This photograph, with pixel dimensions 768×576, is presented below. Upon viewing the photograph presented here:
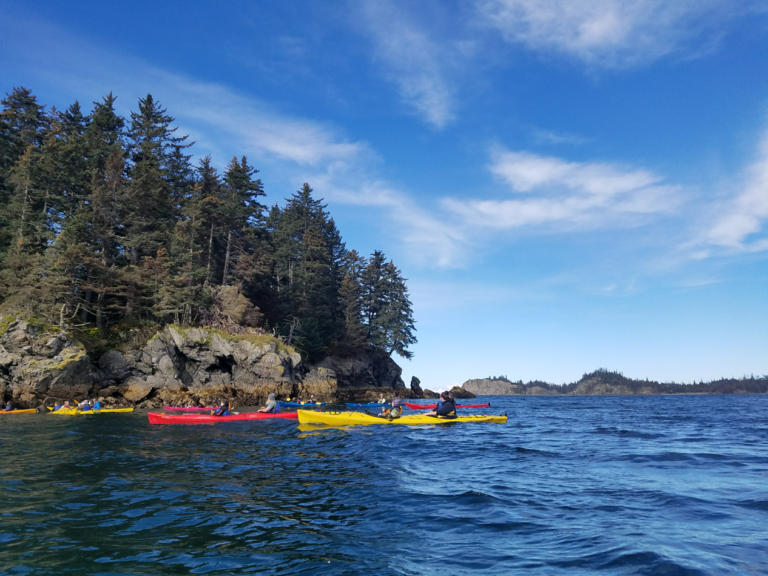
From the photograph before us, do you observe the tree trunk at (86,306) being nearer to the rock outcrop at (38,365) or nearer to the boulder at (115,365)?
the boulder at (115,365)

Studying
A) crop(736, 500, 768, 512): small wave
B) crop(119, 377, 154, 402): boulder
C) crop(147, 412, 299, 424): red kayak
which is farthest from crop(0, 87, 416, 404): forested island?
crop(736, 500, 768, 512): small wave

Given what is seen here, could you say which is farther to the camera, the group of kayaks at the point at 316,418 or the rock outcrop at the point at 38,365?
the rock outcrop at the point at 38,365

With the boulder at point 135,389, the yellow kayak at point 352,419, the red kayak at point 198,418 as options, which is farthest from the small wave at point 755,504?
the boulder at point 135,389

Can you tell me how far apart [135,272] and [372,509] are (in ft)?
122

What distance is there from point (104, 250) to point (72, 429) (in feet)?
73.0

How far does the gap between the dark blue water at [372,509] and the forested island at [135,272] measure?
63.7 feet

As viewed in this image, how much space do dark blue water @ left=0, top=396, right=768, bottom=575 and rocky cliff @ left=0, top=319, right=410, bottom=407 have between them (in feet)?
54.8

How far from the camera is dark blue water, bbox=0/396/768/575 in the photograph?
6199 millimetres

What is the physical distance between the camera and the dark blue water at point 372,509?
20.3 ft

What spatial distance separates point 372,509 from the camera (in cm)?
906

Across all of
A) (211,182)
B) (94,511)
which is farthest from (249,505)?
(211,182)

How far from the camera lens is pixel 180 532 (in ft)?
23.4

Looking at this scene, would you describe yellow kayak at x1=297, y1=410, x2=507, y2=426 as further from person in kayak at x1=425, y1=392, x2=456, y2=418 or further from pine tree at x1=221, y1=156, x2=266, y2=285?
pine tree at x1=221, y1=156, x2=266, y2=285

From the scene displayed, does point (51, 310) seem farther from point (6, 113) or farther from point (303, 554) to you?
point (303, 554)
